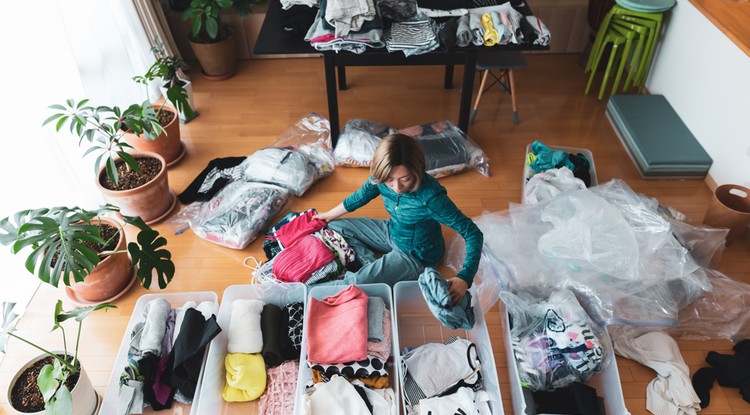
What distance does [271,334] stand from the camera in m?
1.96

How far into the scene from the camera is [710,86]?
2.75m

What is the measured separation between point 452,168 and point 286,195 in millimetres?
914

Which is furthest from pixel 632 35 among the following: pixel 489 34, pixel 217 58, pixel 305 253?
pixel 217 58

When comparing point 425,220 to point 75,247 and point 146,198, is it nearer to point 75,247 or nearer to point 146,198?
point 75,247

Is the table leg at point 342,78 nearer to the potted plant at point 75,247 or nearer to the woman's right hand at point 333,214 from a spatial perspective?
the woman's right hand at point 333,214

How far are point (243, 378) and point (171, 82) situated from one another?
1.92 m

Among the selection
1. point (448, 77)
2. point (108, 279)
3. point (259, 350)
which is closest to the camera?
point (259, 350)

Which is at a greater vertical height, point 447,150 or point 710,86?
point 710,86

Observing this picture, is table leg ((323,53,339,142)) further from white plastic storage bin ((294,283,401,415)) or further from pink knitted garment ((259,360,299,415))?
pink knitted garment ((259,360,299,415))

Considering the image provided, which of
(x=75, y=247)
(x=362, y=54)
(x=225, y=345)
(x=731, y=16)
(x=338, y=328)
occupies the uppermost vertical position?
(x=731, y=16)

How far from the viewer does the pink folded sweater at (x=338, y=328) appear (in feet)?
6.06

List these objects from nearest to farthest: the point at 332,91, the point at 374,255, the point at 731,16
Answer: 1. the point at 374,255
2. the point at 731,16
3. the point at 332,91

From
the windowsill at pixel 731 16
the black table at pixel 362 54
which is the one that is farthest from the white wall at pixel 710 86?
the black table at pixel 362 54

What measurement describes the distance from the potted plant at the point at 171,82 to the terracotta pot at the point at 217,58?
0.24 m
